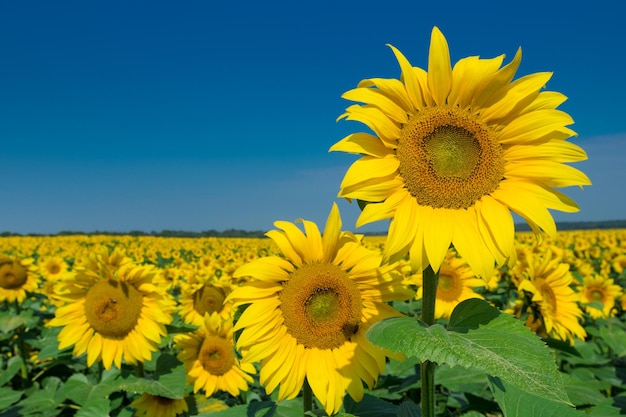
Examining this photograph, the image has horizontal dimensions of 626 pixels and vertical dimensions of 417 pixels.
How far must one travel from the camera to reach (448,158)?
6.72 feet

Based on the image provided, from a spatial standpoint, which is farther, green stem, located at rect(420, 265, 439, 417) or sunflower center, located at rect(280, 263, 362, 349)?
sunflower center, located at rect(280, 263, 362, 349)

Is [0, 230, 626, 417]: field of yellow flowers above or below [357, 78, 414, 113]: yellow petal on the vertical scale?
below

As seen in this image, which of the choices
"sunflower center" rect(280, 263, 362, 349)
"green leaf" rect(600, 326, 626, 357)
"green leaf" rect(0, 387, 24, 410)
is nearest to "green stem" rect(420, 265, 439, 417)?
"sunflower center" rect(280, 263, 362, 349)

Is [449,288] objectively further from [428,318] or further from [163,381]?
[428,318]

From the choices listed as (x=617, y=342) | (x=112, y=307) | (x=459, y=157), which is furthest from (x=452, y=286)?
(x=459, y=157)

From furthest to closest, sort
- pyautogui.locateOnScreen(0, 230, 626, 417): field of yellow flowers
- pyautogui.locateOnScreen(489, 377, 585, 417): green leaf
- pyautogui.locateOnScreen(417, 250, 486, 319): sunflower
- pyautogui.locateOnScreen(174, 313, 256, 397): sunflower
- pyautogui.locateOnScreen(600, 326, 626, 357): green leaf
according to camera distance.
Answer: pyautogui.locateOnScreen(417, 250, 486, 319): sunflower
pyautogui.locateOnScreen(600, 326, 626, 357): green leaf
pyautogui.locateOnScreen(174, 313, 256, 397): sunflower
pyautogui.locateOnScreen(0, 230, 626, 417): field of yellow flowers
pyautogui.locateOnScreen(489, 377, 585, 417): green leaf

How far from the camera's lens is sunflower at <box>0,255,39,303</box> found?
7.23m

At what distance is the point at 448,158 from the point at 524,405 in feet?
4.07

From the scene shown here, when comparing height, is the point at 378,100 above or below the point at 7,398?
above

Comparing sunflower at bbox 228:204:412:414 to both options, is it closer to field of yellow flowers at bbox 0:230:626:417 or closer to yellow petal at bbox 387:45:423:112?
field of yellow flowers at bbox 0:230:626:417

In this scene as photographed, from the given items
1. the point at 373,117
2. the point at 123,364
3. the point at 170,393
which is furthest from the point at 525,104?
the point at 123,364

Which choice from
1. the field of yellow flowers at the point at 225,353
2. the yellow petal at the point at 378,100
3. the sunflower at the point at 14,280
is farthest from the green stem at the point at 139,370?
the sunflower at the point at 14,280

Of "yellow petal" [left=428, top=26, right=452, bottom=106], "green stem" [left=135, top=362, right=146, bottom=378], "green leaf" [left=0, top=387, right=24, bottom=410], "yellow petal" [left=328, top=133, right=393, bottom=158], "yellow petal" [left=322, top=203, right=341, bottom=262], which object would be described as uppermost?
"yellow petal" [left=428, top=26, right=452, bottom=106]

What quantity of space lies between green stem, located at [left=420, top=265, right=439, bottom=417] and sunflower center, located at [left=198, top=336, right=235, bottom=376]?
306cm
